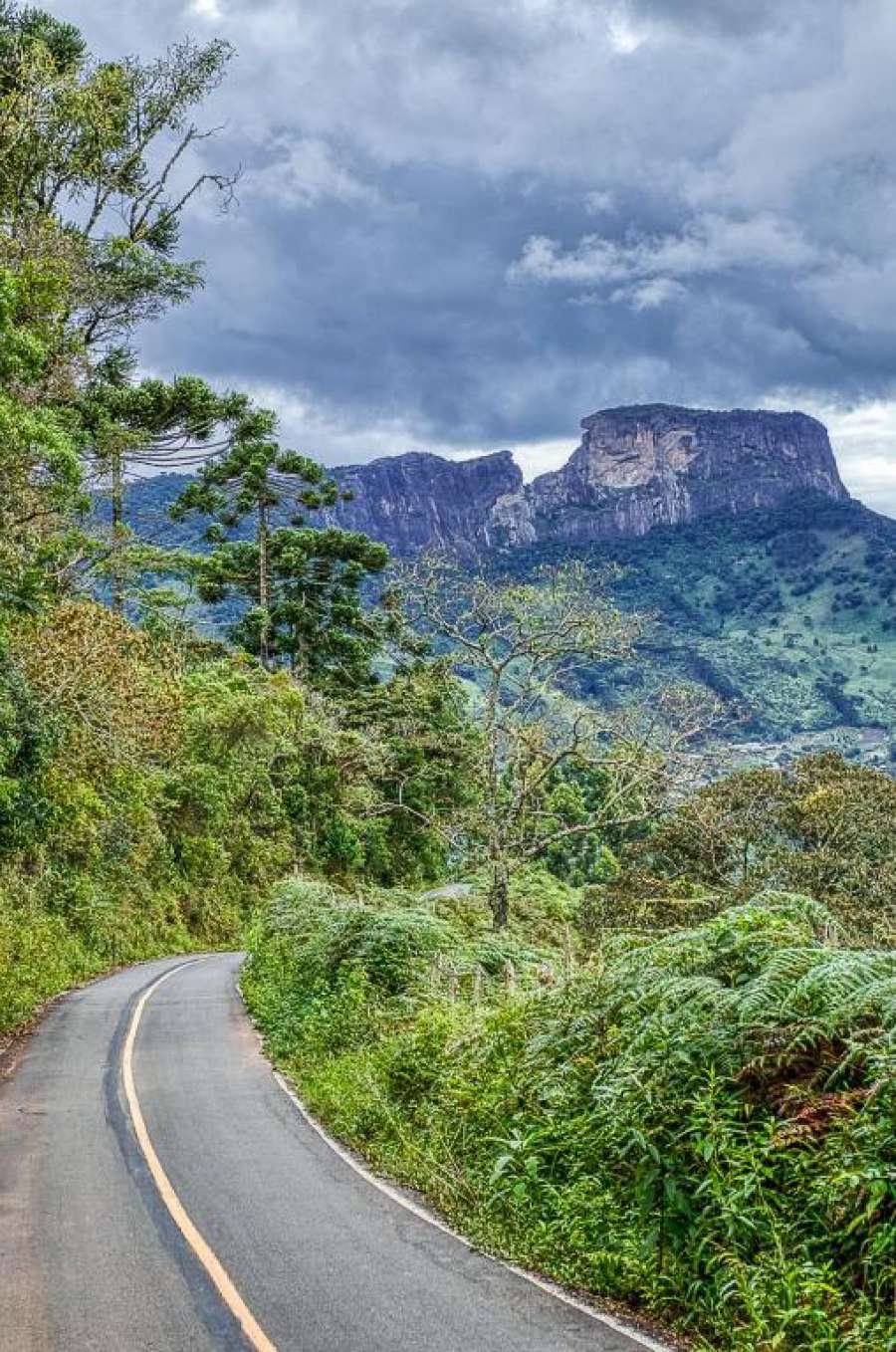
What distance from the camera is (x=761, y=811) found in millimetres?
32375

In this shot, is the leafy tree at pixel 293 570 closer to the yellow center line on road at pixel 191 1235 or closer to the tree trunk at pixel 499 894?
the tree trunk at pixel 499 894

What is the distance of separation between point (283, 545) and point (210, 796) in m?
16.8

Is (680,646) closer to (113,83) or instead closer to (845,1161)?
(113,83)

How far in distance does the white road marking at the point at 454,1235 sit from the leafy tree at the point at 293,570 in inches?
1515

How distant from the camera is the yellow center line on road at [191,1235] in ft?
22.2

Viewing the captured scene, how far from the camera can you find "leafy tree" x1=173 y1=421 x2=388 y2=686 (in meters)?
49.8

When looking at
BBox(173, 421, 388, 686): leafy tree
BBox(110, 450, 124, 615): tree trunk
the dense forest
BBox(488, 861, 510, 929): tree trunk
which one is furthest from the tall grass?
BBox(173, 421, 388, 686): leafy tree

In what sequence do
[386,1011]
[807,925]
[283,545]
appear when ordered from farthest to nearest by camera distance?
[283,545] < [386,1011] < [807,925]

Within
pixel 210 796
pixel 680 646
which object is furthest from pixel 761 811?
pixel 680 646

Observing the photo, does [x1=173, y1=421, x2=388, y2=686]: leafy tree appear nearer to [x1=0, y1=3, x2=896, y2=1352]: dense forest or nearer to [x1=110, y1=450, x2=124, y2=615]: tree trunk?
[x1=0, y1=3, x2=896, y2=1352]: dense forest

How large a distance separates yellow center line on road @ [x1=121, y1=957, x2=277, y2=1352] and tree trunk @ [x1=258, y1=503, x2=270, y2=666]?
36499 millimetres

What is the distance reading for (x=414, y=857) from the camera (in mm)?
56719

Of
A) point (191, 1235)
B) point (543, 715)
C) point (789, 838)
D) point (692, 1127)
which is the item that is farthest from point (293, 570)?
point (692, 1127)

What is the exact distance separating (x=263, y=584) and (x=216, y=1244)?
4528cm
